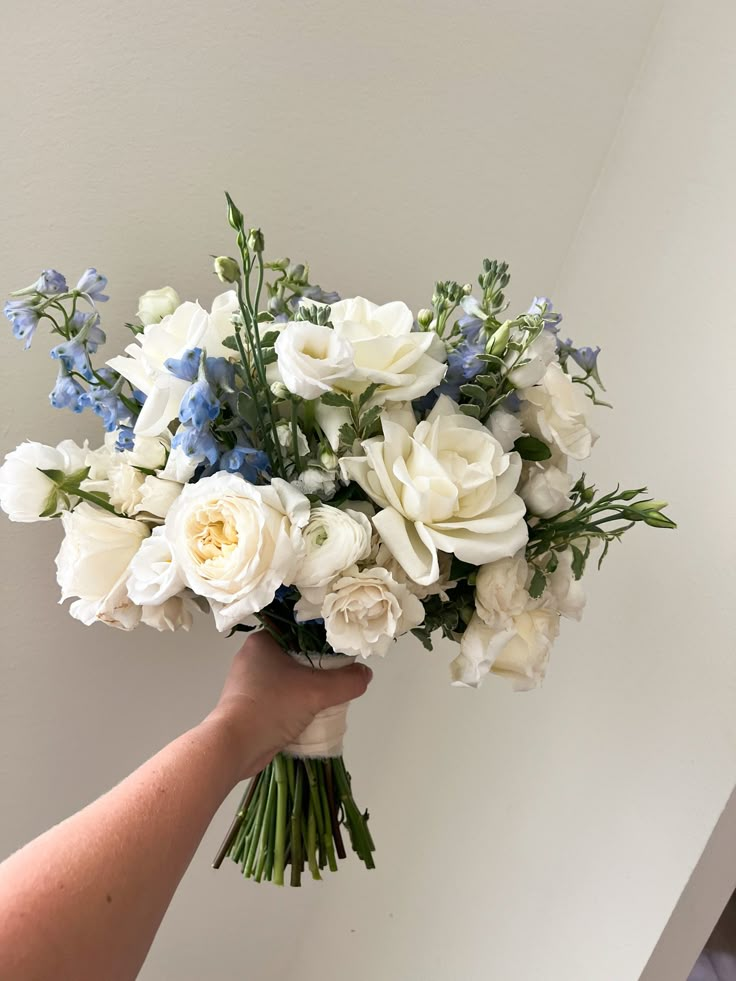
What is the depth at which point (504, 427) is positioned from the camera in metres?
0.70

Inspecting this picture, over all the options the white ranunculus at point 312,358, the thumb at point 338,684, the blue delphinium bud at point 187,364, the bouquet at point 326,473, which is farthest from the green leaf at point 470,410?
the thumb at point 338,684

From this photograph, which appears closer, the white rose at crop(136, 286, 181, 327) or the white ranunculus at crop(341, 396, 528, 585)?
the white ranunculus at crop(341, 396, 528, 585)

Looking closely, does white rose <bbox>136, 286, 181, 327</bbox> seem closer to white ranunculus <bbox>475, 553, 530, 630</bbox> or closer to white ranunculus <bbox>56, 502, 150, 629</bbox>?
white ranunculus <bbox>56, 502, 150, 629</bbox>

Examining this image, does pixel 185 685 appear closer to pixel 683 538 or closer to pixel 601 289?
pixel 683 538

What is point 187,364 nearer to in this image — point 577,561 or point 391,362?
point 391,362

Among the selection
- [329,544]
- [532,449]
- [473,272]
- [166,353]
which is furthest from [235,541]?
[473,272]

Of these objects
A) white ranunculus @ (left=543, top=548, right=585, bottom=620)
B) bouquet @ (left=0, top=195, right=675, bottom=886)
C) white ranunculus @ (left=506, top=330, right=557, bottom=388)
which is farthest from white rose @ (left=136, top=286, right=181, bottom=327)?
white ranunculus @ (left=543, top=548, right=585, bottom=620)

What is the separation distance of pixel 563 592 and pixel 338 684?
0.83 ft

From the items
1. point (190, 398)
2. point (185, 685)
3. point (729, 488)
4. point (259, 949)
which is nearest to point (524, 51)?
point (729, 488)

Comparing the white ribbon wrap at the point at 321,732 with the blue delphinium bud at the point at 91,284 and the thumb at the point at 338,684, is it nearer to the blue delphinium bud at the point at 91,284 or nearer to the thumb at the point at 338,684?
the thumb at the point at 338,684

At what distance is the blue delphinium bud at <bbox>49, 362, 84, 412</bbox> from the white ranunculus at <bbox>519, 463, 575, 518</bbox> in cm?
40

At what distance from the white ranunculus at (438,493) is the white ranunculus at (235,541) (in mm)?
66

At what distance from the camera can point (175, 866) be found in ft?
2.09

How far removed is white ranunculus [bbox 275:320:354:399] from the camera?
60cm
